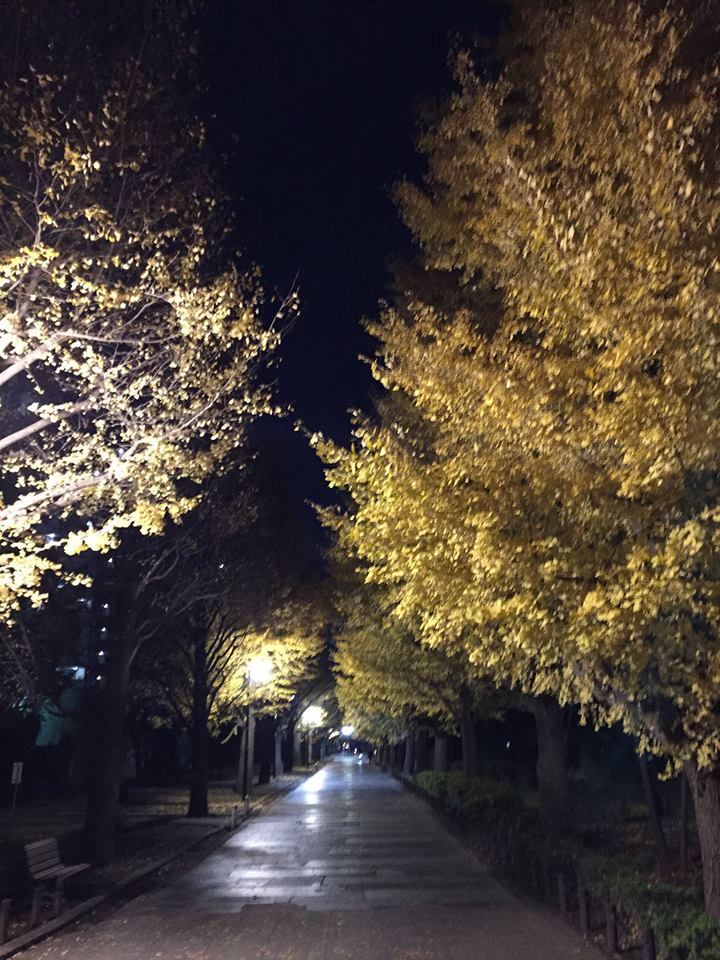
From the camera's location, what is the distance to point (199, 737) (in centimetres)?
2475

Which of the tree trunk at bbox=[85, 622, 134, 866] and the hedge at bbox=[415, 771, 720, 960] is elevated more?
the tree trunk at bbox=[85, 622, 134, 866]

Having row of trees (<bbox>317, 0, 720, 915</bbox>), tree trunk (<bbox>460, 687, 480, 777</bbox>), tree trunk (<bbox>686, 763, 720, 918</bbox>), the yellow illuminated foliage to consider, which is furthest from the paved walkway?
tree trunk (<bbox>460, 687, 480, 777</bbox>)

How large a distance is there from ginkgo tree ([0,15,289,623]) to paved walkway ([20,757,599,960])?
413cm

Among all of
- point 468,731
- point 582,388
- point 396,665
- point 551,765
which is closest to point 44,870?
point 582,388

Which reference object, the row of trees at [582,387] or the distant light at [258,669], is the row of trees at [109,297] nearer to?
the row of trees at [582,387]

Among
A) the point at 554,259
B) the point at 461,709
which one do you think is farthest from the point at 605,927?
the point at 461,709

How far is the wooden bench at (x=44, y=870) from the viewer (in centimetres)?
1013

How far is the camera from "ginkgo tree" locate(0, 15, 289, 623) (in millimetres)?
7625

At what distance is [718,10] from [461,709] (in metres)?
19.3

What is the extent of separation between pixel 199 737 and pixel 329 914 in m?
14.8

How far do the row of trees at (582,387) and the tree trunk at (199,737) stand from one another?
17367 mm

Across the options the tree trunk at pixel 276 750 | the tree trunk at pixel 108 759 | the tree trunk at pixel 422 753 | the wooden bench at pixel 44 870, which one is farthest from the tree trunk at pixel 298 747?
the wooden bench at pixel 44 870

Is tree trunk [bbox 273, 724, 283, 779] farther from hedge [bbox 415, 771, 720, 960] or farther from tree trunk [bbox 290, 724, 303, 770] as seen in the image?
hedge [bbox 415, 771, 720, 960]

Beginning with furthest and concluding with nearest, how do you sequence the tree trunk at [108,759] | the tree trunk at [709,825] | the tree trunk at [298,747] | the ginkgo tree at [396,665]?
the tree trunk at [298,747] < the ginkgo tree at [396,665] < the tree trunk at [108,759] < the tree trunk at [709,825]
